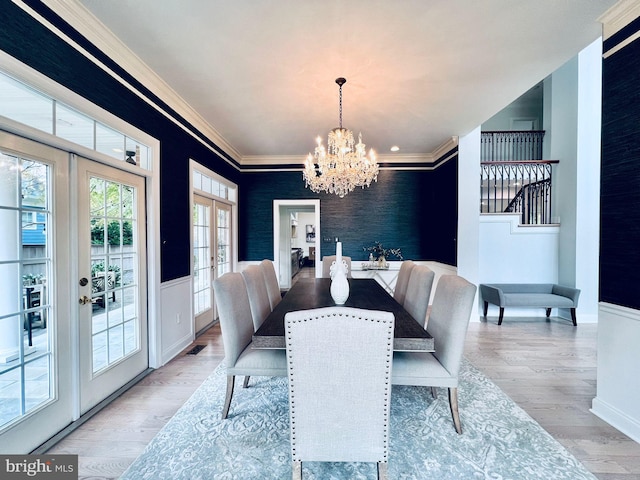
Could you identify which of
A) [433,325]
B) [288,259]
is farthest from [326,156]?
[288,259]

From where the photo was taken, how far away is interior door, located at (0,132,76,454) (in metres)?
1.57

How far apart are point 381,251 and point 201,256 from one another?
10.5 feet

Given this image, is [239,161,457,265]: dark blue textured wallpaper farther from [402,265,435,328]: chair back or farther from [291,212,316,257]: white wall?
[291,212,316,257]: white wall

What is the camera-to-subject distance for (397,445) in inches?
69.7

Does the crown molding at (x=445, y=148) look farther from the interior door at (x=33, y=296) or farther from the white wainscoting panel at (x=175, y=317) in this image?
the interior door at (x=33, y=296)


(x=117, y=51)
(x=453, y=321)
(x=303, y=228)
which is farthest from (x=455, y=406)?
(x=303, y=228)

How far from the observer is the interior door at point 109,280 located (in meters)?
2.07

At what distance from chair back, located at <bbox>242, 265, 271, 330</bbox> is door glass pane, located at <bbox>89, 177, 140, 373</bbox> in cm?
112

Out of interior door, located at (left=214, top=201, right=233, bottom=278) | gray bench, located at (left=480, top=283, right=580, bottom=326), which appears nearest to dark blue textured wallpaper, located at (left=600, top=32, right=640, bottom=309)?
gray bench, located at (left=480, top=283, right=580, bottom=326)

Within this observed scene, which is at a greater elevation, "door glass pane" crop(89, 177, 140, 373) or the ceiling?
the ceiling

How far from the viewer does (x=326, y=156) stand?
120 inches

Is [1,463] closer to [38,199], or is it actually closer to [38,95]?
[38,199]

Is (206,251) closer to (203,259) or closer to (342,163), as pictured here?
(203,259)

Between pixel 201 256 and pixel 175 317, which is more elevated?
→ pixel 201 256
